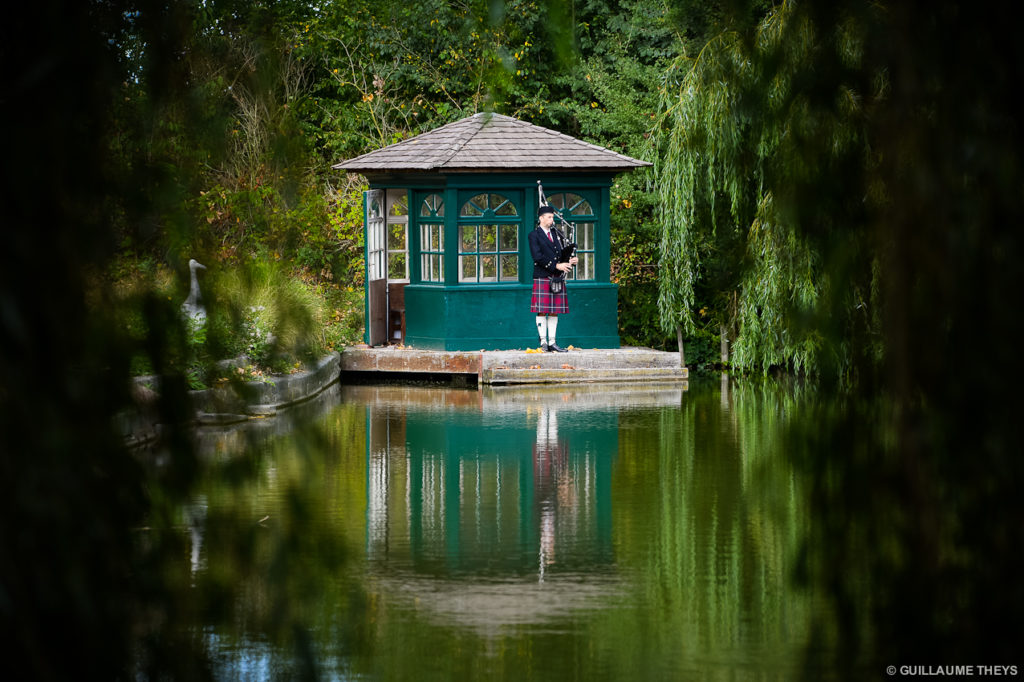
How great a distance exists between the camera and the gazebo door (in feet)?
74.9

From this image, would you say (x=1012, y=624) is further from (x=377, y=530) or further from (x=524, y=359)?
(x=524, y=359)

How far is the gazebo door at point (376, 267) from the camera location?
22.8 m

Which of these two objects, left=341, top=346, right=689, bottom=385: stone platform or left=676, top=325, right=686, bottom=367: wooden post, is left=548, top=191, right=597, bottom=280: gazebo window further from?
left=676, top=325, right=686, bottom=367: wooden post

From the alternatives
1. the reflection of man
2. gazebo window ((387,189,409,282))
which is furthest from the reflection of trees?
gazebo window ((387,189,409,282))

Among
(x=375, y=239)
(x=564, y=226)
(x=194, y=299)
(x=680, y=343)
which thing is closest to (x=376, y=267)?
(x=375, y=239)

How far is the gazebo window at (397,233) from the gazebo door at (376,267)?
11.9 inches

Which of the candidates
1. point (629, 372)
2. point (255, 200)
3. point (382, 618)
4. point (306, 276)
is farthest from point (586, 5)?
point (255, 200)

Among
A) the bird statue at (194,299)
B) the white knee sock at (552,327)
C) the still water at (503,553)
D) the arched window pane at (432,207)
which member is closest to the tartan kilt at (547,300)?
the white knee sock at (552,327)

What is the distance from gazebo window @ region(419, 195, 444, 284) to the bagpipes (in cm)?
156

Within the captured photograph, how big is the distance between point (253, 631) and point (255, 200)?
180 centimetres

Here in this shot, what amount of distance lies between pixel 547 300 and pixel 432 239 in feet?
7.81

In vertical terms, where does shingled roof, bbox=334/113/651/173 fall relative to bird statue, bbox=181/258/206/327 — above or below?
above

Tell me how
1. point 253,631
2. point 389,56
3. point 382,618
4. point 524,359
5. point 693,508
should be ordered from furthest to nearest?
point 389,56 < point 524,359 < point 693,508 < point 382,618 < point 253,631

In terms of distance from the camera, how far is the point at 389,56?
1140 inches
